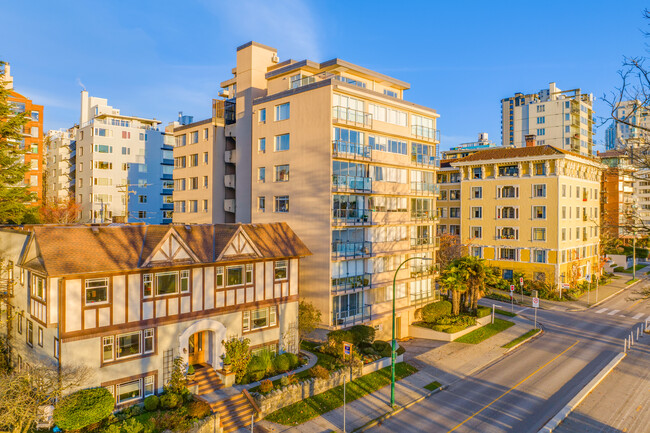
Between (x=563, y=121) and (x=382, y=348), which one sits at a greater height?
(x=563, y=121)

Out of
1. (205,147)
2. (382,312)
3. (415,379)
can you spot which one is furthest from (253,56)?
(415,379)

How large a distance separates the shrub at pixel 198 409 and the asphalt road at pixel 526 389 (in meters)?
9.17

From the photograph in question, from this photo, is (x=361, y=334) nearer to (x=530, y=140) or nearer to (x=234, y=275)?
(x=234, y=275)

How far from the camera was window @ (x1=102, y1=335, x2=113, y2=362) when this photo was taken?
2246 cm

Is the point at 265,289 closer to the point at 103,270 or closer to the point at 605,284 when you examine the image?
the point at 103,270

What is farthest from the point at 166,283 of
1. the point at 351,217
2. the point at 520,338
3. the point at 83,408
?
the point at 520,338

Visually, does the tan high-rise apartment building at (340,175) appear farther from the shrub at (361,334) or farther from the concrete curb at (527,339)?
the concrete curb at (527,339)

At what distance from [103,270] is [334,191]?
18941mm

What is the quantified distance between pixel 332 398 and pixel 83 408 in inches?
531

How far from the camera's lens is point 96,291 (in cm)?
2241

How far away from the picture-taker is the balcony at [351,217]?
36.2 meters

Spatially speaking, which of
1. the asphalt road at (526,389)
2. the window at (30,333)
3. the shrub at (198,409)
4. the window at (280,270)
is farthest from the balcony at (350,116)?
the window at (30,333)

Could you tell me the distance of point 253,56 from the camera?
4322 centimetres

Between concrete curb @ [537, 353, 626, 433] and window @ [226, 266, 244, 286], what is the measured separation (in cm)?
1907
